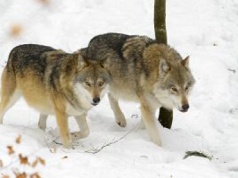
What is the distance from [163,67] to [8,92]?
96.5 inches

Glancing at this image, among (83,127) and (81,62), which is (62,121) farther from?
(81,62)

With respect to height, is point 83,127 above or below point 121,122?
above

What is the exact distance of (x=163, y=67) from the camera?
747 centimetres

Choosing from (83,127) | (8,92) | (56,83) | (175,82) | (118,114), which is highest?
(56,83)

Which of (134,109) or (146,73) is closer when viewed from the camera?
(146,73)

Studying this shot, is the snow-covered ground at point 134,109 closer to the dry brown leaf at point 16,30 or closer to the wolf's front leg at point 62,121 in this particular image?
the dry brown leaf at point 16,30

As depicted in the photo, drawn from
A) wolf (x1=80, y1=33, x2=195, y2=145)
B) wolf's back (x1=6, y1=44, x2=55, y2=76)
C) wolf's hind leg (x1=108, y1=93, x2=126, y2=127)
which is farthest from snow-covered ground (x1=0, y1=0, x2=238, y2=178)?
wolf's back (x1=6, y1=44, x2=55, y2=76)

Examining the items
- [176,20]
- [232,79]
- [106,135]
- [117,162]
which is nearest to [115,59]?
[106,135]

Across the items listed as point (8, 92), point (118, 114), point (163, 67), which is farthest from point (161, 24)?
point (8, 92)

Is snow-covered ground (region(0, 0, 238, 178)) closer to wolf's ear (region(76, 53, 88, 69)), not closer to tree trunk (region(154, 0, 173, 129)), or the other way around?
tree trunk (region(154, 0, 173, 129))

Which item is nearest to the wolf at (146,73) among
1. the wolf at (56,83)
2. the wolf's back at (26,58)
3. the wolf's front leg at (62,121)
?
the wolf at (56,83)

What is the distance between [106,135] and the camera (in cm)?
776

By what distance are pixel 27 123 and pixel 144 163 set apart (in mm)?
2630

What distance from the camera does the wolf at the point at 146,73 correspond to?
24.4 ft
